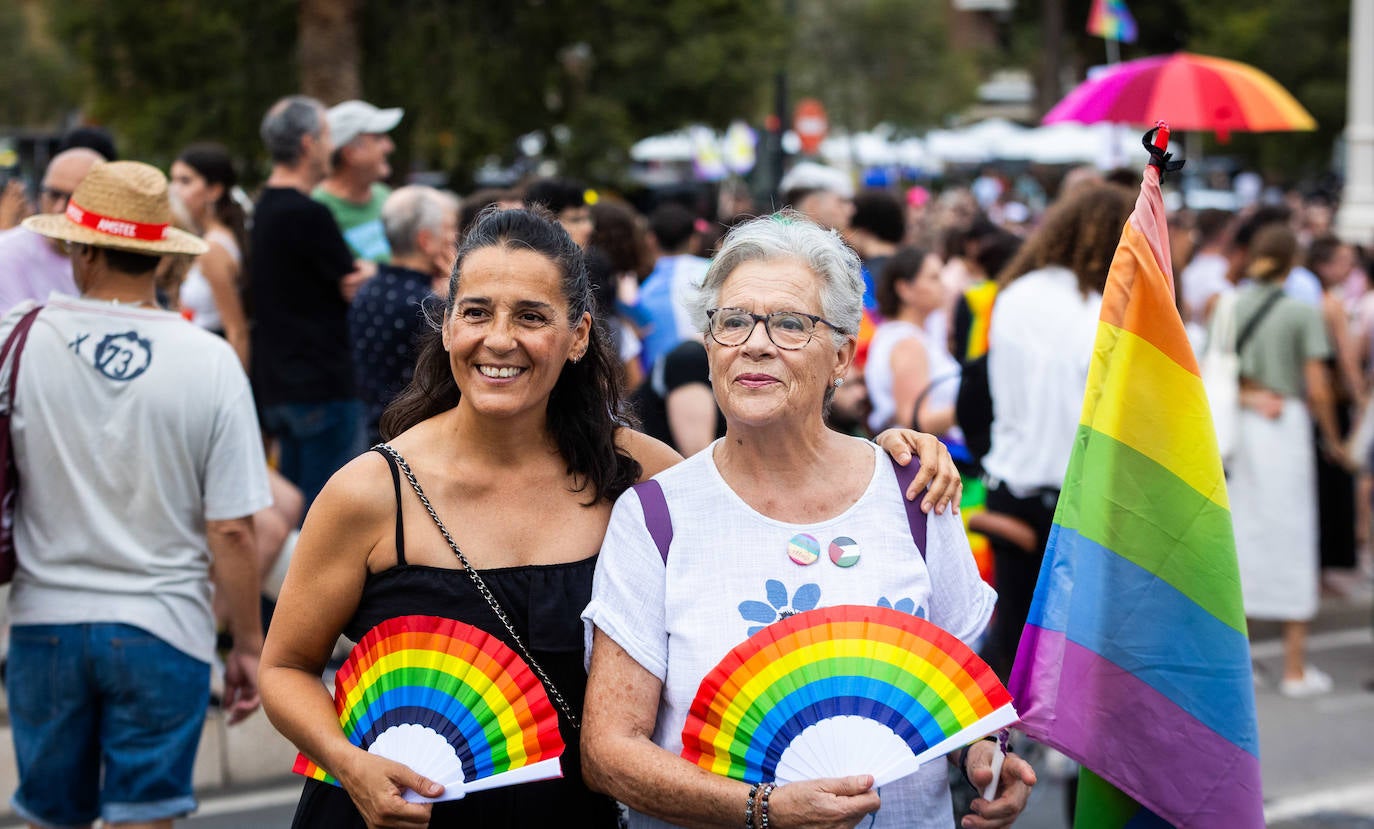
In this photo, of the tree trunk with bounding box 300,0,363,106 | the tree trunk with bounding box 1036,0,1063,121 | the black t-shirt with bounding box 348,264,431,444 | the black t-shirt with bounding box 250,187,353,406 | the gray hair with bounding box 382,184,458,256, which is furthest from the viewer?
the tree trunk with bounding box 1036,0,1063,121

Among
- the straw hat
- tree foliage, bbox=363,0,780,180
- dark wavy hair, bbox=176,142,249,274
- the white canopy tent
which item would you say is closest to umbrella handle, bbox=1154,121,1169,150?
the straw hat

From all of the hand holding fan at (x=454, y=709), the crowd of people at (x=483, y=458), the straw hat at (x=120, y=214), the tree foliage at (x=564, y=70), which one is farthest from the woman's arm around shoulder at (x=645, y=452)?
the tree foliage at (x=564, y=70)

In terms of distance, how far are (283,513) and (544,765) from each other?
323 centimetres

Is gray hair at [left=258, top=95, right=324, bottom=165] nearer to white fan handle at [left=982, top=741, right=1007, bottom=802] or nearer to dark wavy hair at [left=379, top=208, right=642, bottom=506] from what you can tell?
dark wavy hair at [left=379, top=208, right=642, bottom=506]

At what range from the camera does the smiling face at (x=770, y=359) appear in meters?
2.58

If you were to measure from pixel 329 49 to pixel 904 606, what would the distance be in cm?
1343

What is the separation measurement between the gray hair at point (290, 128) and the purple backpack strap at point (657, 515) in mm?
4040

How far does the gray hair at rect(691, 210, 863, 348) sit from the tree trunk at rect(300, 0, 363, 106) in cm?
1286

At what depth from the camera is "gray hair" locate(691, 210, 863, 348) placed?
2.66m

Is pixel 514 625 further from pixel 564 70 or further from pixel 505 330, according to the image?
pixel 564 70

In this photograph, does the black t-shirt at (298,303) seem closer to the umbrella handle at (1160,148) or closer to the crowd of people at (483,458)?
the crowd of people at (483,458)

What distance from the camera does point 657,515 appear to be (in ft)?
8.57

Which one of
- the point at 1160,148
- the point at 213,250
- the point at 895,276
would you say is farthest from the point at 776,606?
the point at 213,250

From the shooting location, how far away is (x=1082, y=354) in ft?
15.8
